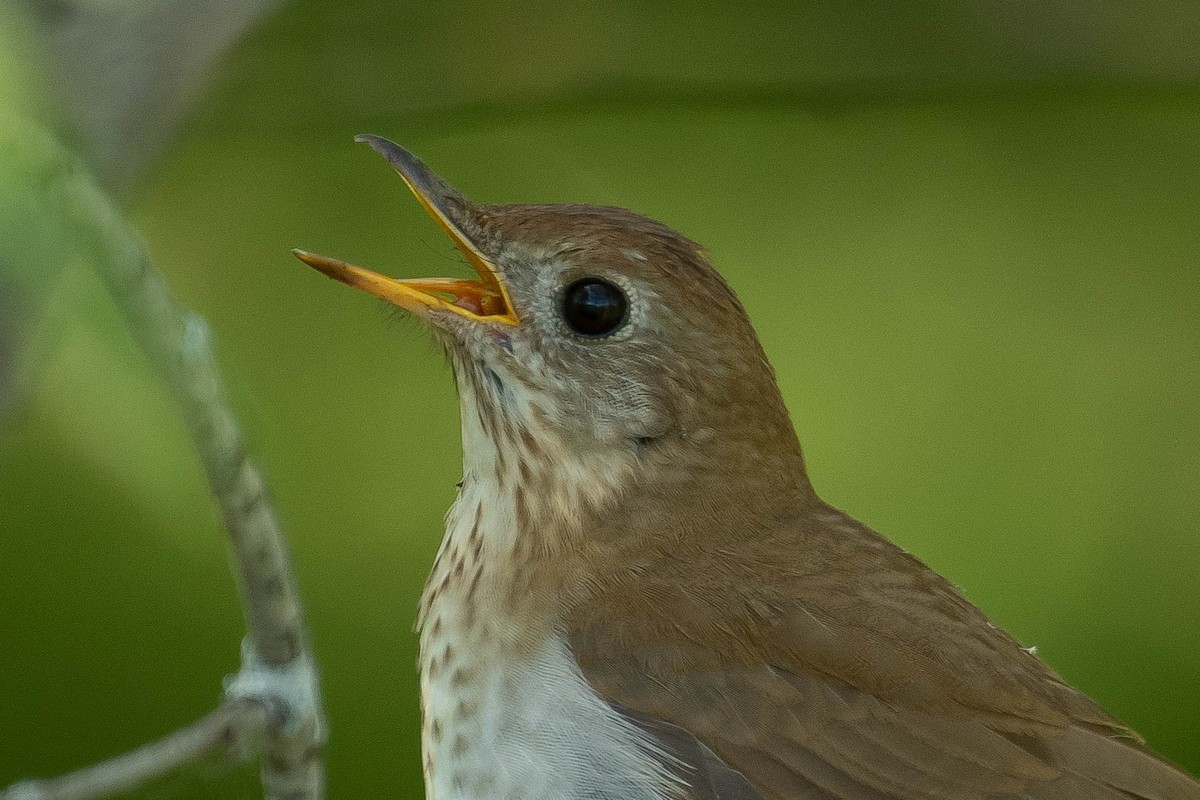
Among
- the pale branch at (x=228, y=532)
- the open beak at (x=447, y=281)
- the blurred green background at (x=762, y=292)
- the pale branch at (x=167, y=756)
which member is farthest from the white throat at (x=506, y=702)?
the blurred green background at (x=762, y=292)

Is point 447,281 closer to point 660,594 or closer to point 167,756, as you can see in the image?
point 660,594

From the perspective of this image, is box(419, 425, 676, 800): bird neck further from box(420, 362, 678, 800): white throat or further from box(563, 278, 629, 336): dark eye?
box(563, 278, 629, 336): dark eye

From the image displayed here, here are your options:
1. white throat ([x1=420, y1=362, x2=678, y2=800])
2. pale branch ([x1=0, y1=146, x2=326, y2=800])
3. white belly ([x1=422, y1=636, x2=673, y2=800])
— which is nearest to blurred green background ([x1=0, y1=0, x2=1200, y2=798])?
white throat ([x1=420, y1=362, x2=678, y2=800])

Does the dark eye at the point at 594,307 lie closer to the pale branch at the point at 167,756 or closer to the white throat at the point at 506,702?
the white throat at the point at 506,702

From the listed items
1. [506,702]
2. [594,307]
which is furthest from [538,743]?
[594,307]

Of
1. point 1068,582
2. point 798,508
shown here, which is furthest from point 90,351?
point 1068,582

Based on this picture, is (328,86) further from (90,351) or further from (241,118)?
(90,351)
